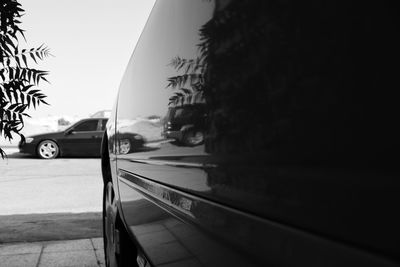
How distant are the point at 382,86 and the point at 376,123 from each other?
0.04m

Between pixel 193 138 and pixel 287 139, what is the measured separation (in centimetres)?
42

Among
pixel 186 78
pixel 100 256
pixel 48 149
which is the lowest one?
pixel 100 256

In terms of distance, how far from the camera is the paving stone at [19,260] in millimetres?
3496

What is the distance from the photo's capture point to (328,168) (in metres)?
0.54

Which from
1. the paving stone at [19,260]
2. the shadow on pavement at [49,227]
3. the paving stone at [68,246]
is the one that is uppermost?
the shadow on pavement at [49,227]

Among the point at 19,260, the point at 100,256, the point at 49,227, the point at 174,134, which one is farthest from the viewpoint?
the point at 49,227

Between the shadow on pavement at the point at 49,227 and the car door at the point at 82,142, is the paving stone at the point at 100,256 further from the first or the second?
the car door at the point at 82,142

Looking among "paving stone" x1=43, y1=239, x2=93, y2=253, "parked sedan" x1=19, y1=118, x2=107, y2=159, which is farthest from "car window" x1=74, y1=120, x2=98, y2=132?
"paving stone" x1=43, y1=239, x2=93, y2=253

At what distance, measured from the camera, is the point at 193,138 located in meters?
1.02

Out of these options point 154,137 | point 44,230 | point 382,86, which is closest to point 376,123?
point 382,86

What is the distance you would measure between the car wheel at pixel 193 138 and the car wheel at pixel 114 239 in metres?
1.31

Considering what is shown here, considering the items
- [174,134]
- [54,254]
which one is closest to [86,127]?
[54,254]

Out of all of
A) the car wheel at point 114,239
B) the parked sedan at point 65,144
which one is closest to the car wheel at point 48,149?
the parked sedan at point 65,144

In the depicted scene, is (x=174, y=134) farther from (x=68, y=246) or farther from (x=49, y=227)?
(x=49, y=227)
